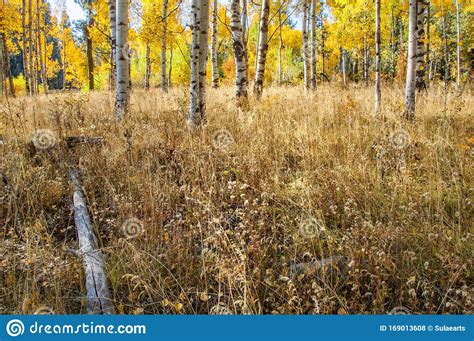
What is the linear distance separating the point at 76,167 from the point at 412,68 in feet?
19.5

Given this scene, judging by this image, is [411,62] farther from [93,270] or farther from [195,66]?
[93,270]

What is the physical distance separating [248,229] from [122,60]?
5.41m

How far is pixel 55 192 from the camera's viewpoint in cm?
365

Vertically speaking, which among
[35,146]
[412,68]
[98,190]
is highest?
[412,68]

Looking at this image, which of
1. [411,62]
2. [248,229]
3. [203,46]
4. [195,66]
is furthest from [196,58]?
[248,229]

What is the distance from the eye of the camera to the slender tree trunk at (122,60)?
262 inches

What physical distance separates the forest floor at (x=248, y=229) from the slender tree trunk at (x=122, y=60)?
1.90m

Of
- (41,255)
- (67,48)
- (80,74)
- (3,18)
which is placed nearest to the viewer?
(41,255)

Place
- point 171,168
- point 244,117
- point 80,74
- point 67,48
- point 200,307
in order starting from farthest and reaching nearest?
point 80,74 → point 67,48 → point 244,117 → point 171,168 → point 200,307

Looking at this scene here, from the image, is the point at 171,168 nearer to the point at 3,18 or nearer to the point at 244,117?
the point at 244,117

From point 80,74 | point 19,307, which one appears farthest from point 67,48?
point 19,307

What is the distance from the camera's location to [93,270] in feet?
7.34

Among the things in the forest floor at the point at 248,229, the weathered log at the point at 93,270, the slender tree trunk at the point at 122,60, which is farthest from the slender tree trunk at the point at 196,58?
the weathered log at the point at 93,270

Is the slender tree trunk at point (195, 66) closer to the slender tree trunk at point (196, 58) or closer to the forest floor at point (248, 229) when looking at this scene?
the slender tree trunk at point (196, 58)
